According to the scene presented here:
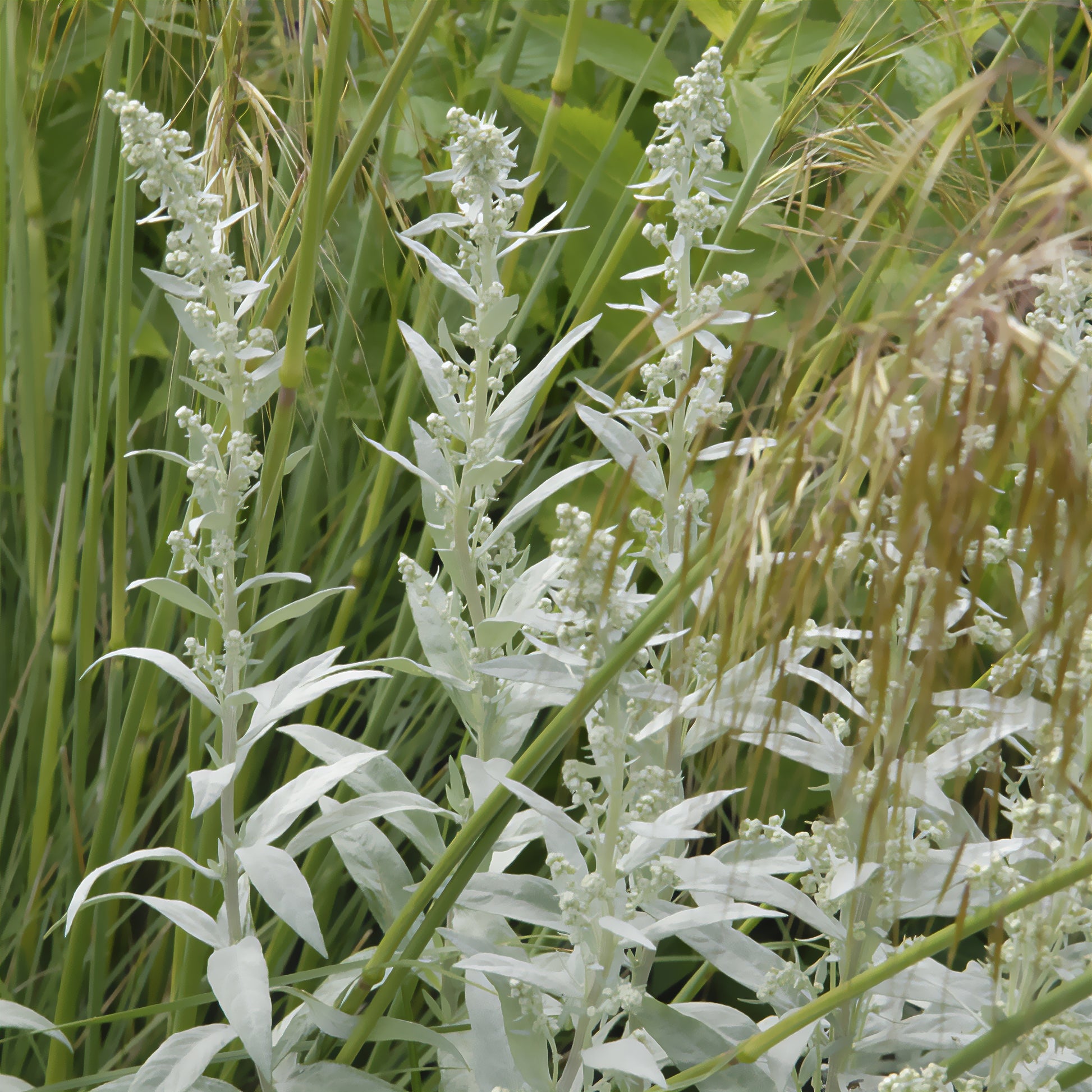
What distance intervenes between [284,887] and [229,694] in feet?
0.33

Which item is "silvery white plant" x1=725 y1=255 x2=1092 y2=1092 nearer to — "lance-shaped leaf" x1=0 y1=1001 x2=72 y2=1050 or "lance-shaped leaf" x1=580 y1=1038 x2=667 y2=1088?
"lance-shaped leaf" x1=580 y1=1038 x2=667 y2=1088

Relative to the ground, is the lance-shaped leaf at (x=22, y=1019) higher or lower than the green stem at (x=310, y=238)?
lower

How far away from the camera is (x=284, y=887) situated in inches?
17.6

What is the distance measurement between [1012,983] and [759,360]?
551 mm

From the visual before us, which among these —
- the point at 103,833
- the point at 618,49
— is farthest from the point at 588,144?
the point at 103,833

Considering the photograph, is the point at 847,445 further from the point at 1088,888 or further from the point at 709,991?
the point at 709,991

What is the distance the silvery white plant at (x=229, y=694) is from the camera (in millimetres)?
450

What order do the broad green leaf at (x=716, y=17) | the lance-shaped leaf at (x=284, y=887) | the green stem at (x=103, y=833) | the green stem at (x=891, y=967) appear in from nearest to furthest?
1. the green stem at (x=891, y=967)
2. the lance-shaped leaf at (x=284, y=887)
3. the green stem at (x=103, y=833)
4. the broad green leaf at (x=716, y=17)

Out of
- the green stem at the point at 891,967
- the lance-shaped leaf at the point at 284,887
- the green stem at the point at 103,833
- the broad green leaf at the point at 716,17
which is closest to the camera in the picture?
the green stem at the point at 891,967

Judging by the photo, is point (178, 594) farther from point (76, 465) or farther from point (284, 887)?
point (76, 465)

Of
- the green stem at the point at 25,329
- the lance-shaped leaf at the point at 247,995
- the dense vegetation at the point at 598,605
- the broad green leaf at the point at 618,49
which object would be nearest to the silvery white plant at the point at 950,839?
the dense vegetation at the point at 598,605

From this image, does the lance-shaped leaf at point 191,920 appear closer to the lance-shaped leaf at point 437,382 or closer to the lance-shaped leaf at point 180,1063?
the lance-shaped leaf at point 180,1063

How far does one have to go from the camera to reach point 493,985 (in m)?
0.47

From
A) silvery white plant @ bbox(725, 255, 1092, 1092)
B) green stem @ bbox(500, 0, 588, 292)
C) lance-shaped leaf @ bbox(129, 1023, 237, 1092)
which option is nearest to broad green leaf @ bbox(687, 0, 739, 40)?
green stem @ bbox(500, 0, 588, 292)
